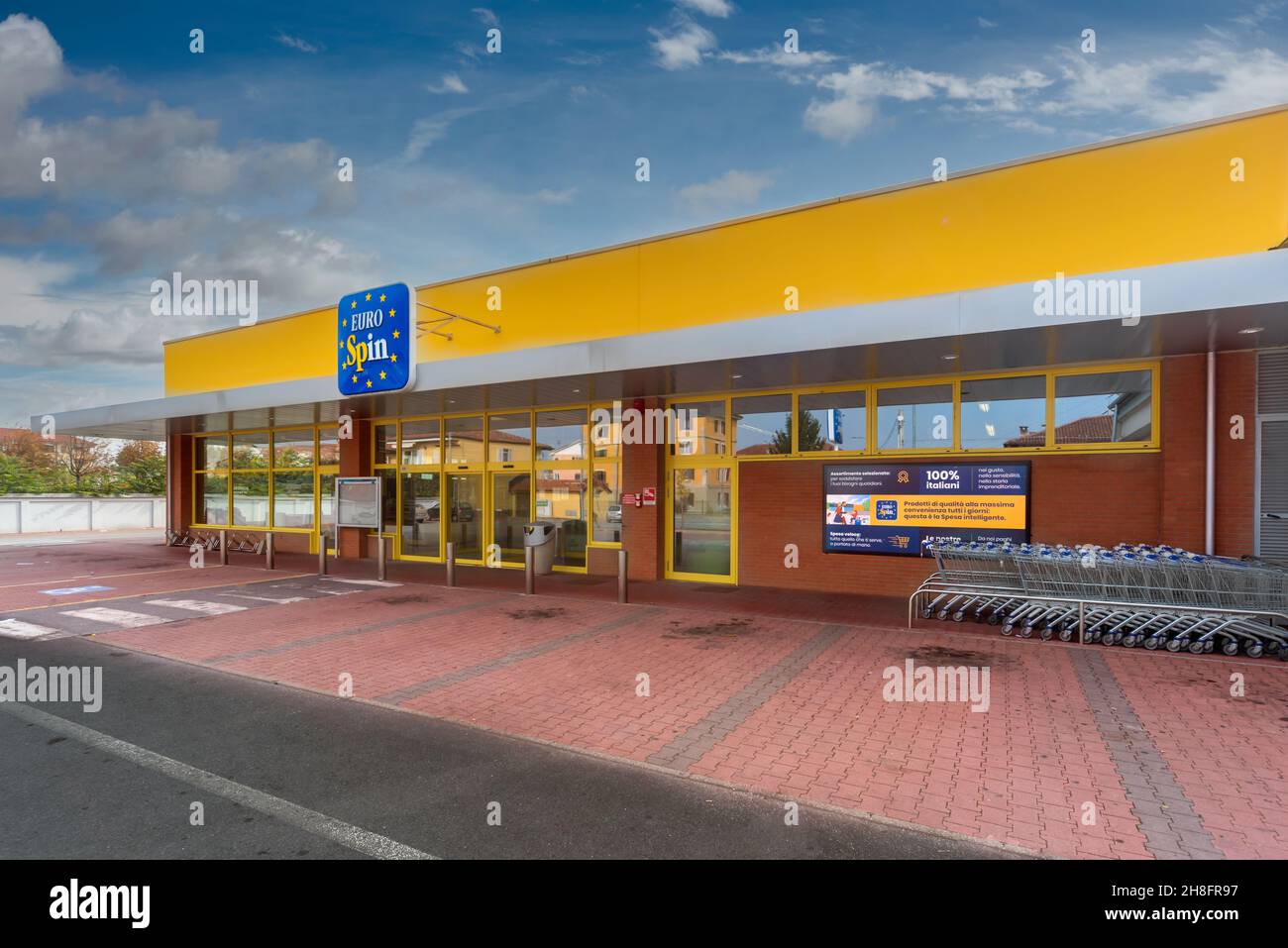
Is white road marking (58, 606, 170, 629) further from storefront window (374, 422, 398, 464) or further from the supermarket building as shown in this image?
storefront window (374, 422, 398, 464)

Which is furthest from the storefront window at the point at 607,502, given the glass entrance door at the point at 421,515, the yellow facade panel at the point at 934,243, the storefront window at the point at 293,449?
the storefront window at the point at 293,449

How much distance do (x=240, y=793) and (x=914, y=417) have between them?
9707 mm

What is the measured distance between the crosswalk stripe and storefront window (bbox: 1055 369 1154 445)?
1381 cm

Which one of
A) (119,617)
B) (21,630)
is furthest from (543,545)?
(21,630)

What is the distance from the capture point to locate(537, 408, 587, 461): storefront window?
13773 mm

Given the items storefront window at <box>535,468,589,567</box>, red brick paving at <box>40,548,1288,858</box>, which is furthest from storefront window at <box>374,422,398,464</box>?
red brick paving at <box>40,548,1288,858</box>

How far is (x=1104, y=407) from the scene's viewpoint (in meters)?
9.41

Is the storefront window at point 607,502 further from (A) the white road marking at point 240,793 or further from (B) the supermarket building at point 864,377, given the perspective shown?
(A) the white road marking at point 240,793

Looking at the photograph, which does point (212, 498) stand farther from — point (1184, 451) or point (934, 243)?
point (1184, 451)

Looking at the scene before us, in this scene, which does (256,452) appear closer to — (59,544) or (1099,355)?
(59,544)

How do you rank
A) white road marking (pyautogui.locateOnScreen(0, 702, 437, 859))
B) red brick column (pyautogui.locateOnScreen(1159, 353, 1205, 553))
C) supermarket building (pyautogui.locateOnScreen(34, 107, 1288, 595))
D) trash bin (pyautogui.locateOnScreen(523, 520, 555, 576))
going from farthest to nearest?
trash bin (pyautogui.locateOnScreen(523, 520, 555, 576)), red brick column (pyautogui.locateOnScreen(1159, 353, 1205, 553)), supermarket building (pyautogui.locateOnScreen(34, 107, 1288, 595)), white road marking (pyautogui.locateOnScreen(0, 702, 437, 859))

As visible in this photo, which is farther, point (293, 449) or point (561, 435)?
point (293, 449)

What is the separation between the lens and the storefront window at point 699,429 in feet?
40.2
